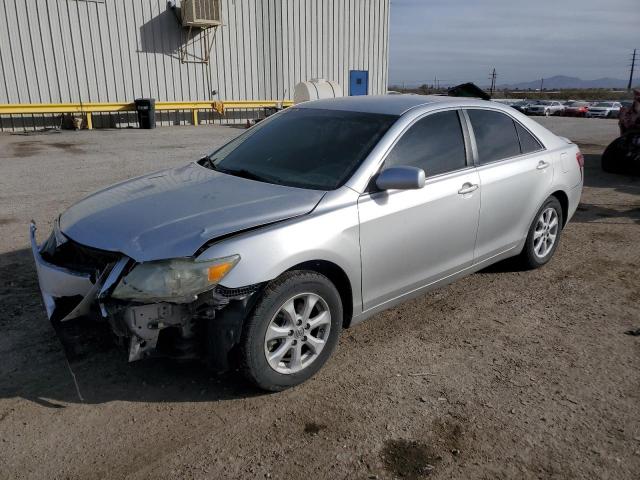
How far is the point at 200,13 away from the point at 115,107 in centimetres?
438

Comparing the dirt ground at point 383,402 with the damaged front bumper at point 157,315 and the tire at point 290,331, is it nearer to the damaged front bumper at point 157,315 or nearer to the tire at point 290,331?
the tire at point 290,331

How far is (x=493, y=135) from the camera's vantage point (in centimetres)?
448

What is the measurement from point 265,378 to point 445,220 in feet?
5.66

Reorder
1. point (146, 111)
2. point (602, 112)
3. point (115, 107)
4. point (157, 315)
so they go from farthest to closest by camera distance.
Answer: point (602, 112) < point (146, 111) < point (115, 107) < point (157, 315)

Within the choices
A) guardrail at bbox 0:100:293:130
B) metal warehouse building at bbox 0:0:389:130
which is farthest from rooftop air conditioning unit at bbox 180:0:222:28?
guardrail at bbox 0:100:293:130

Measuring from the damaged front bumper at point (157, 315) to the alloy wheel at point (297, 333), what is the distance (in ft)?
0.83

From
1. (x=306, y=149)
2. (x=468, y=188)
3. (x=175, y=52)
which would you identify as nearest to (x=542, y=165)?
(x=468, y=188)

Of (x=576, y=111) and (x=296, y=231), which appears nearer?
(x=296, y=231)

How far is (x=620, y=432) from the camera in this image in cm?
280

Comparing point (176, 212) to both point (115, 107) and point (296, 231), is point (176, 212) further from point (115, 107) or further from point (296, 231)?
point (115, 107)

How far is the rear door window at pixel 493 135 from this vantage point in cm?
430

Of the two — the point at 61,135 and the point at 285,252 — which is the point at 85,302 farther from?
the point at 61,135

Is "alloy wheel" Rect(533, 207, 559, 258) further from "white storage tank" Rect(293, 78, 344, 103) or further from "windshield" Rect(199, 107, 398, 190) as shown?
"white storage tank" Rect(293, 78, 344, 103)

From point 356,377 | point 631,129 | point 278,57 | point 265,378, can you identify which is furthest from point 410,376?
point 278,57
